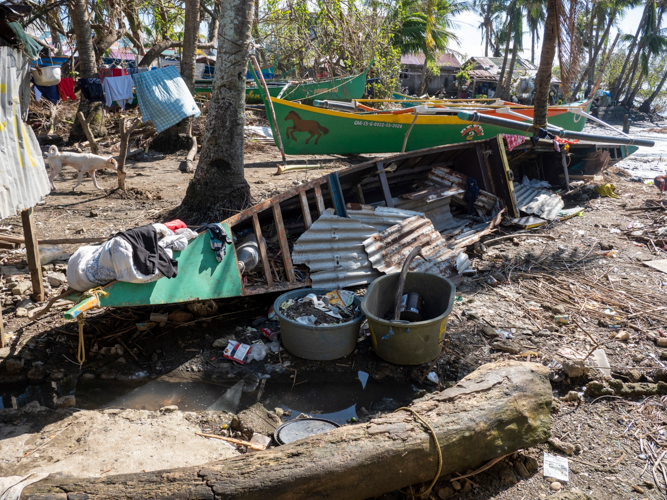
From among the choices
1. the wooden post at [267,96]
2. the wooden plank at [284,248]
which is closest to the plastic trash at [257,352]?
the wooden plank at [284,248]

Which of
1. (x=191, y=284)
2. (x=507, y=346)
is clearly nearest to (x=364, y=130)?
(x=507, y=346)

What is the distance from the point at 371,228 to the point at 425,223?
0.88 m

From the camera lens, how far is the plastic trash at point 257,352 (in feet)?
14.0

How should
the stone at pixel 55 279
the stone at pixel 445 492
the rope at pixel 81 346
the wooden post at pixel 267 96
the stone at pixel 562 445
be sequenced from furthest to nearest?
1. the wooden post at pixel 267 96
2. the stone at pixel 55 279
3. the rope at pixel 81 346
4. the stone at pixel 562 445
5. the stone at pixel 445 492

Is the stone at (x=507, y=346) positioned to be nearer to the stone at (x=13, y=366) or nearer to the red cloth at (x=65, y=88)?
the stone at (x=13, y=366)

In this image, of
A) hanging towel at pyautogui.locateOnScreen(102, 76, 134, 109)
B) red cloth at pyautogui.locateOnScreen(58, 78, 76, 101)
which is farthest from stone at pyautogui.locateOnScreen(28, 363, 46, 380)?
hanging towel at pyautogui.locateOnScreen(102, 76, 134, 109)

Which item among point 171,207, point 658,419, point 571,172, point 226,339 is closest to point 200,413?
point 226,339

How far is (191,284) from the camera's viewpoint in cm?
416

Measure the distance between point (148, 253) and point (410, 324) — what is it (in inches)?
91.8

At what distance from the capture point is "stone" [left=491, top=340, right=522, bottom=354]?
4.30 meters

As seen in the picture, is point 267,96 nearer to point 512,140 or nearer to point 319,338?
point 512,140

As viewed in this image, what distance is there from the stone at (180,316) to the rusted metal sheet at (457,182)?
15.0 feet

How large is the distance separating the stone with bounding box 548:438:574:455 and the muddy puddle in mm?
1127

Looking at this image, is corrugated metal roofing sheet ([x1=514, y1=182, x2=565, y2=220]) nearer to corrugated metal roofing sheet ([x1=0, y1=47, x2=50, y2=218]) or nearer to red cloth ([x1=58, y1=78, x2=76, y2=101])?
corrugated metal roofing sheet ([x1=0, y1=47, x2=50, y2=218])
